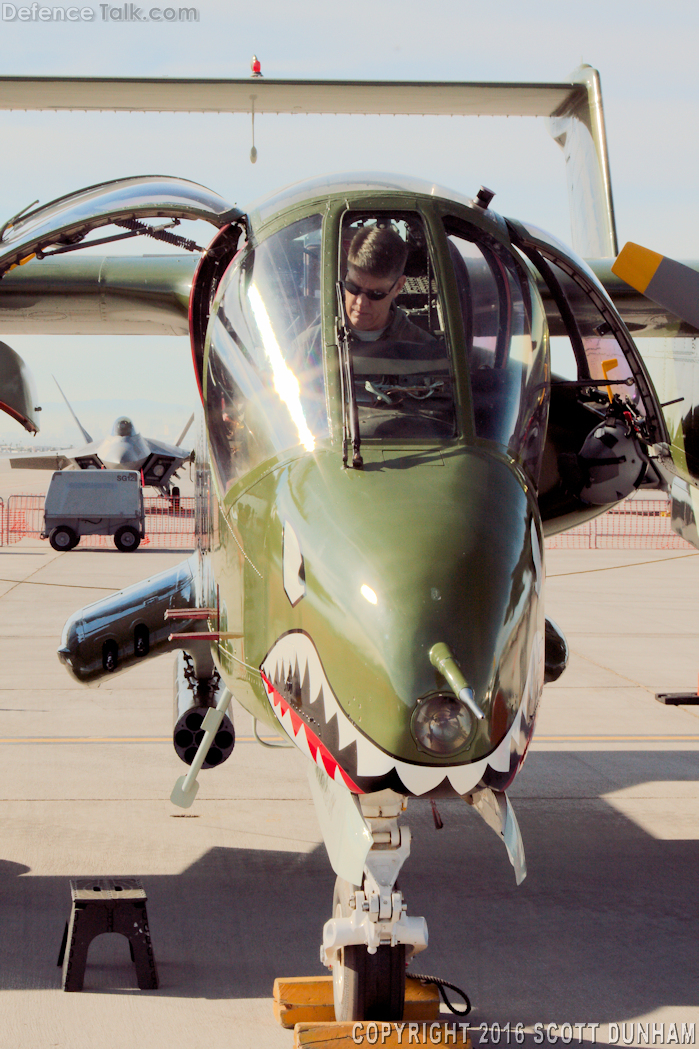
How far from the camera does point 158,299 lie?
7.03 m

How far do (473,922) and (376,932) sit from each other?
6.68 feet

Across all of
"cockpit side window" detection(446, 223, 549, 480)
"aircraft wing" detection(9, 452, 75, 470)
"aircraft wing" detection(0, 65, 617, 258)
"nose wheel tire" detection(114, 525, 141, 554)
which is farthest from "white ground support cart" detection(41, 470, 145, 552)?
"cockpit side window" detection(446, 223, 549, 480)

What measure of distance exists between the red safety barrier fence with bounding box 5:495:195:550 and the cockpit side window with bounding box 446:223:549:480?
19.7 m

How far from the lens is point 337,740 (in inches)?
116

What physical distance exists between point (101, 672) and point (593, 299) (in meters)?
3.47

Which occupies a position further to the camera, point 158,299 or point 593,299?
point 158,299

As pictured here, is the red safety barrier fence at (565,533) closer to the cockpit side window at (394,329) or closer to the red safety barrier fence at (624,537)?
the red safety barrier fence at (624,537)

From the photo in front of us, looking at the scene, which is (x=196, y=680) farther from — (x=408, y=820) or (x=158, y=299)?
(x=158, y=299)

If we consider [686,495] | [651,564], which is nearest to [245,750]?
[686,495]

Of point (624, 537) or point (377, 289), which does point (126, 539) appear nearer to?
point (624, 537)

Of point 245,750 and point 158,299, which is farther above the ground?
point 158,299

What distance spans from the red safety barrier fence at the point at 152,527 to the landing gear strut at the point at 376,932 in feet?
65.2

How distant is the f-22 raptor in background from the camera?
35.0 meters

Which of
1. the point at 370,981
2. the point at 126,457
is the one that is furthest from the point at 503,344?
the point at 126,457
